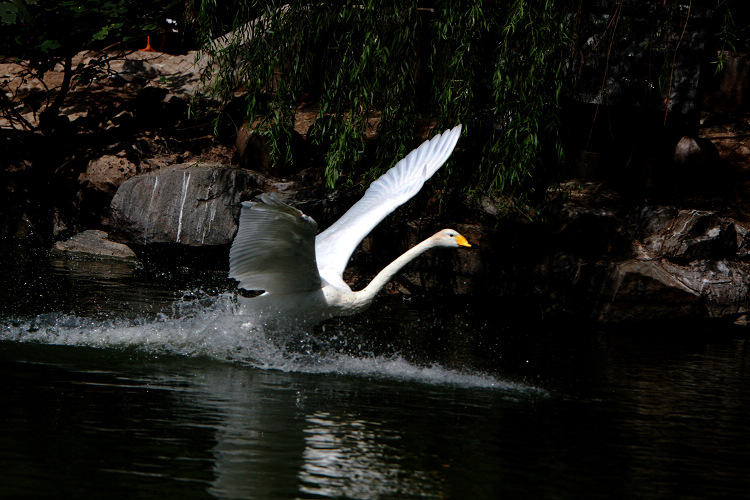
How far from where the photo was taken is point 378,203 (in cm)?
783

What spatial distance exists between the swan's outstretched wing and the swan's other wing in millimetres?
462

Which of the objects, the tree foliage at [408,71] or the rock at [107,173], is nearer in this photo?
the tree foliage at [408,71]

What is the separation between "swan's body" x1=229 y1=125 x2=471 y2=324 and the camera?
6.08 meters

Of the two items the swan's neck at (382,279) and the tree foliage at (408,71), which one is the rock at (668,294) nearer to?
the tree foliage at (408,71)

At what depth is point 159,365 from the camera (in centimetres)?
617

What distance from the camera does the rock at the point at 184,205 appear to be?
1207 centimetres

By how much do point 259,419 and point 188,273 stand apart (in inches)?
266

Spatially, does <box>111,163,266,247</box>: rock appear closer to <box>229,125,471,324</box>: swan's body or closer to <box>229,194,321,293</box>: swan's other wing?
<box>229,125,471,324</box>: swan's body

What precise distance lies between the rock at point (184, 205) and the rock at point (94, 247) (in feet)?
0.55

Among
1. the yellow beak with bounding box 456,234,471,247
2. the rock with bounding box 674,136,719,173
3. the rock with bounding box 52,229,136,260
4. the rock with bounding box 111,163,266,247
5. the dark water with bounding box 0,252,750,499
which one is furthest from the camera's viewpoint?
the rock with bounding box 52,229,136,260

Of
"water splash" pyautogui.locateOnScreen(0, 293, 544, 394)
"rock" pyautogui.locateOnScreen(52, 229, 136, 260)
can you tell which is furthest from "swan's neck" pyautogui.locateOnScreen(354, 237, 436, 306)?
"rock" pyautogui.locateOnScreen(52, 229, 136, 260)

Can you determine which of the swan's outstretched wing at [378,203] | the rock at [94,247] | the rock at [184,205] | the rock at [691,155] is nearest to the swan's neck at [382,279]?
the swan's outstretched wing at [378,203]

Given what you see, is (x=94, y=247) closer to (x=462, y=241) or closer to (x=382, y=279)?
(x=382, y=279)

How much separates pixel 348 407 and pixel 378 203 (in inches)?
114
